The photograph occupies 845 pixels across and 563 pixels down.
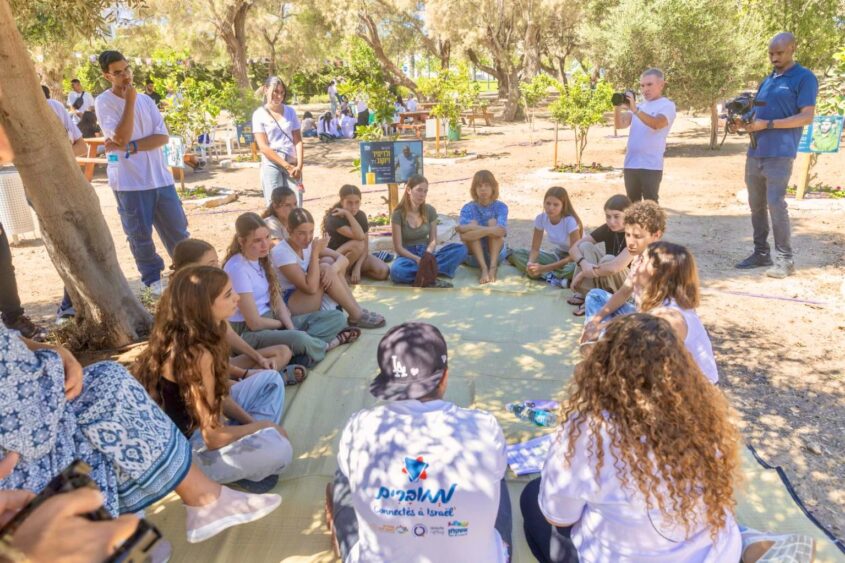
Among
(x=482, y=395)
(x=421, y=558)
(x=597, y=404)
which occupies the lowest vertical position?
(x=482, y=395)

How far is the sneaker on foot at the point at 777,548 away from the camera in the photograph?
206 centimetres

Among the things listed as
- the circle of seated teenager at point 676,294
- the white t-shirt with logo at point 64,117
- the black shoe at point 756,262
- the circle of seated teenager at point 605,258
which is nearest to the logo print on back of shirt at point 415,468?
the circle of seated teenager at point 676,294

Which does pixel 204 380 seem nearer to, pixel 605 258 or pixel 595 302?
pixel 595 302

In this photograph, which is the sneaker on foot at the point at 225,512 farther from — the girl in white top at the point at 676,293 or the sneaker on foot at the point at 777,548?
the girl in white top at the point at 676,293

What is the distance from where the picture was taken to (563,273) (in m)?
5.42

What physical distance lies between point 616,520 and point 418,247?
418 centimetres

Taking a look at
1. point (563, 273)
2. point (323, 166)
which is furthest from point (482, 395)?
point (323, 166)

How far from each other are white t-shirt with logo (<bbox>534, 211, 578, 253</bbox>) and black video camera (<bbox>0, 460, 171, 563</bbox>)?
4742mm

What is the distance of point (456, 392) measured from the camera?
367cm

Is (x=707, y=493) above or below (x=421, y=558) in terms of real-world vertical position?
above

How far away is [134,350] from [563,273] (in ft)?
11.7

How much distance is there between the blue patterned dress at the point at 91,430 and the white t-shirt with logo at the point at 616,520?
1.38 metres

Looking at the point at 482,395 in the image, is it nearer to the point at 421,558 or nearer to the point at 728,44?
the point at 421,558

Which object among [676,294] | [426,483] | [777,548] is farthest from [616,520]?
[676,294]
